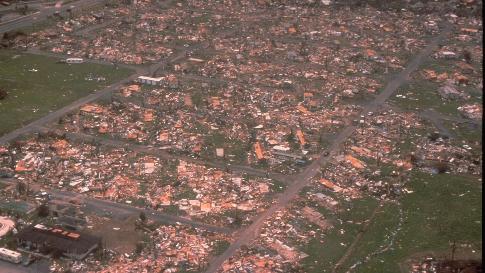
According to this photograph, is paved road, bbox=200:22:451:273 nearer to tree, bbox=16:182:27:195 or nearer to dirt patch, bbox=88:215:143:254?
dirt patch, bbox=88:215:143:254

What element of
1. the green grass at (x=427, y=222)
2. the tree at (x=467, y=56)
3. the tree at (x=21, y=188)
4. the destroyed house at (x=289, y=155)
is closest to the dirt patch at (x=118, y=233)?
the tree at (x=21, y=188)

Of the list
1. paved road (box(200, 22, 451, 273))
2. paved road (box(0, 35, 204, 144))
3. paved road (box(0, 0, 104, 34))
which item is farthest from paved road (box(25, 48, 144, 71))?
paved road (box(200, 22, 451, 273))

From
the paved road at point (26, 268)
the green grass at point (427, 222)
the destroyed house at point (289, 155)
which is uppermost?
the paved road at point (26, 268)

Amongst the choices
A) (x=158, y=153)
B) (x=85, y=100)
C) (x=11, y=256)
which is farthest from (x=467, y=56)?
(x=11, y=256)

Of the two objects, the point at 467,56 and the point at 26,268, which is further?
the point at 467,56

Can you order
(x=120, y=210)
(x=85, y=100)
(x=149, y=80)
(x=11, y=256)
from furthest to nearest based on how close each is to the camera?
(x=149, y=80) < (x=85, y=100) < (x=120, y=210) < (x=11, y=256)

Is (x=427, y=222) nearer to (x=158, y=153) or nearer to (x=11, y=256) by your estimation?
(x=158, y=153)

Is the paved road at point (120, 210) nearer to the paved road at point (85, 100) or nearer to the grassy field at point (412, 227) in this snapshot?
the grassy field at point (412, 227)
